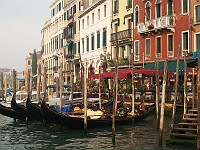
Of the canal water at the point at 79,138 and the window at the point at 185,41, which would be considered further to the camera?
the window at the point at 185,41

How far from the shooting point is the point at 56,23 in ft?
178

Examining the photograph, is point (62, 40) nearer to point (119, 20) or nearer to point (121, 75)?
point (119, 20)

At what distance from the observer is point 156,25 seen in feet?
88.4

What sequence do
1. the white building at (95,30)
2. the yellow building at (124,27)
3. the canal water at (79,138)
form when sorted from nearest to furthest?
1. the canal water at (79,138)
2. the yellow building at (124,27)
3. the white building at (95,30)

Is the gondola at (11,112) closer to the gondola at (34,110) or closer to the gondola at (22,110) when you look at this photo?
the gondola at (22,110)

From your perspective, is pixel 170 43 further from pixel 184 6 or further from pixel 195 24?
pixel 195 24

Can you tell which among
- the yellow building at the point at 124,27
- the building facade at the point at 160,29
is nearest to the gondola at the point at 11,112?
the building facade at the point at 160,29

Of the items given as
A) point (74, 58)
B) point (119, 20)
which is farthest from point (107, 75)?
point (74, 58)

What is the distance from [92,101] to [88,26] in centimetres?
1695

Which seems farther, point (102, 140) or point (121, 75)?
point (121, 75)

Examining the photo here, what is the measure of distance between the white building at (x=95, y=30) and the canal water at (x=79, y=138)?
621 inches

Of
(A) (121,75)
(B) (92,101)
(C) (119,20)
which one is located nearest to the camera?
(A) (121,75)

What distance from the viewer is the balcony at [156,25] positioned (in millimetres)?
25891

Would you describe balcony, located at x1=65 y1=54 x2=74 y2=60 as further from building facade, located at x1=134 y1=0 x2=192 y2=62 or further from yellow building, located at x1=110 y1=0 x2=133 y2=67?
building facade, located at x1=134 y1=0 x2=192 y2=62
